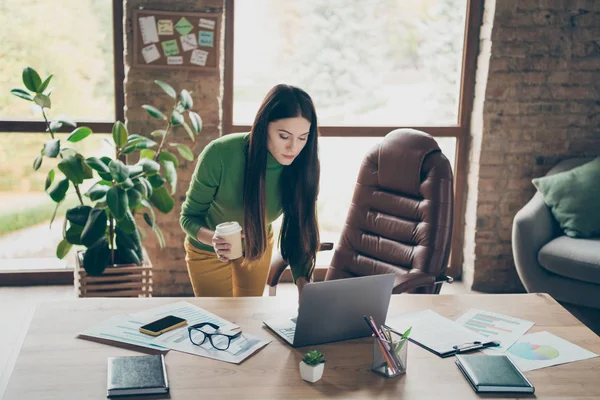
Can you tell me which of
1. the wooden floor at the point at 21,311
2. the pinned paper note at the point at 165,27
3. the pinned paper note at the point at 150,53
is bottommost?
the wooden floor at the point at 21,311

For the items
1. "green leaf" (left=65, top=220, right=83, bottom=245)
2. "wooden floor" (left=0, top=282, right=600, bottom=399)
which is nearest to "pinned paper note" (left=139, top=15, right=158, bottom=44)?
"green leaf" (left=65, top=220, right=83, bottom=245)

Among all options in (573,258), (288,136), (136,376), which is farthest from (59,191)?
(573,258)

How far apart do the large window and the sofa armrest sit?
231 centimetres

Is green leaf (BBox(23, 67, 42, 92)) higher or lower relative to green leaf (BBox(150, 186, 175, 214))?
higher

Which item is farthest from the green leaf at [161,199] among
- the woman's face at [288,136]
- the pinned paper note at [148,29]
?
the woman's face at [288,136]

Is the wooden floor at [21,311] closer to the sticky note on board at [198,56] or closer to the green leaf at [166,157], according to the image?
the green leaf at [166,157]

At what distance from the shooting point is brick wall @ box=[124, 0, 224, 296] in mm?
3734

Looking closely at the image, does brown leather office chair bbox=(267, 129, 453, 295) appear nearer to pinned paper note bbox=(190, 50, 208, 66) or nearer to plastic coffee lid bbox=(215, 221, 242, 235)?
plastic coffee lid bbox=(215, 221, 242, 235)

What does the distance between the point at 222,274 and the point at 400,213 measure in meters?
0.77

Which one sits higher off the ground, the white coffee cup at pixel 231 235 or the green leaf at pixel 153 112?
the green leaf at pixel 153 112

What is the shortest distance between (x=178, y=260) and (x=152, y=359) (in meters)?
2.26

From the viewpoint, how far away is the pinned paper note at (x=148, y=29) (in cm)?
370

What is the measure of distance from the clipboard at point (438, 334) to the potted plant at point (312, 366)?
0.88 feet

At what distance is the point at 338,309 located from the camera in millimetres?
1868
